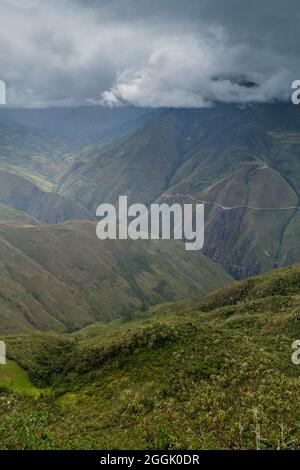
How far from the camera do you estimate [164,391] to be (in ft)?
424

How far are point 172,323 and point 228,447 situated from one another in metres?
92.8

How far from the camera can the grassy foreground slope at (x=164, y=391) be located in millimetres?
89250

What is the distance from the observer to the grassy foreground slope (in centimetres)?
8925

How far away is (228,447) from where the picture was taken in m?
82.6

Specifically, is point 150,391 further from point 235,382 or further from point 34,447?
point 34,447

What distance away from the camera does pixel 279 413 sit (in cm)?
9719

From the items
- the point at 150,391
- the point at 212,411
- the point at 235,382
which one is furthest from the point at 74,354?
the point at 212,411

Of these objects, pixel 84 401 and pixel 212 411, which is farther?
pixel 84 401

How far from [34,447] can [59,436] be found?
63.0 feet
